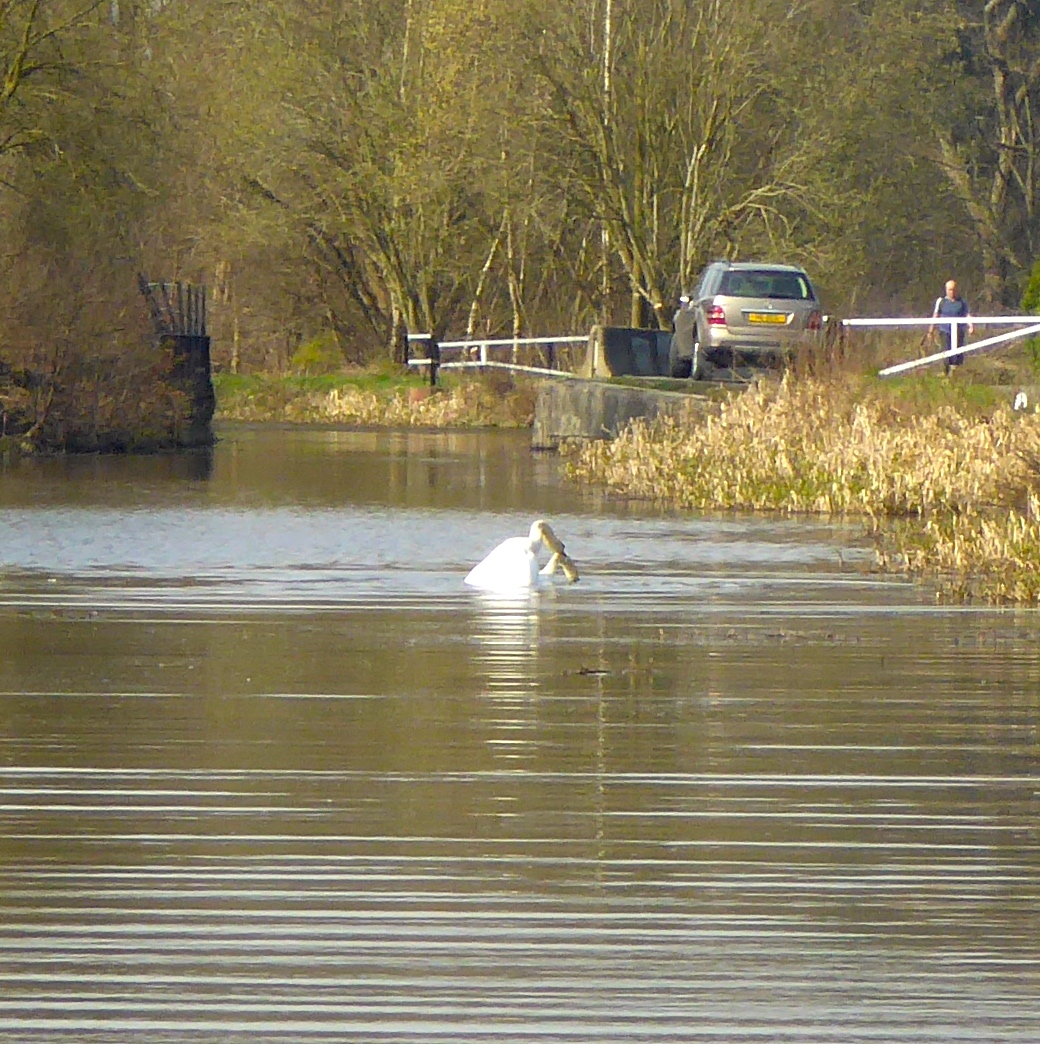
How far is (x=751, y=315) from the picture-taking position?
102 feet

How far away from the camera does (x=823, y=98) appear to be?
45.5 metres

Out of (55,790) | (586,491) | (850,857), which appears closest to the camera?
(850,857)

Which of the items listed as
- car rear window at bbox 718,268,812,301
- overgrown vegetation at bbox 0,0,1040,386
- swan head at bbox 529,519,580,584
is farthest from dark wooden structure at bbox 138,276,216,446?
swan head at bbox 529,519,580,584

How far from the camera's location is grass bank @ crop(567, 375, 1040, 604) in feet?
52.0

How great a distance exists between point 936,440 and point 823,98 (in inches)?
1026

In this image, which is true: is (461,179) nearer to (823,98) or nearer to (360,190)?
(360,190)

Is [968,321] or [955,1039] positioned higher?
[968,321]

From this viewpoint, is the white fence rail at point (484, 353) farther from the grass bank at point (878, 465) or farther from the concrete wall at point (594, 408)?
the grass bank at point (878, 465)

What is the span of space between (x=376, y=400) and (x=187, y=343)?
11208mm

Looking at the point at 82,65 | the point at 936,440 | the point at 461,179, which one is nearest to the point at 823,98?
the point at 461,179

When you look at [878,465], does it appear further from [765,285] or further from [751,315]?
[765,285]

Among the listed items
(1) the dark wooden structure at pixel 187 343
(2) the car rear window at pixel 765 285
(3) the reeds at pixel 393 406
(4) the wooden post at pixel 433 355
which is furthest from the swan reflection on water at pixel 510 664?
(4) the wooden post at pixel 433 355

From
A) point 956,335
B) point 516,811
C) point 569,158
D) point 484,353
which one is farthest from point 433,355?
point 516,811

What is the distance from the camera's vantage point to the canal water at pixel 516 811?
5598 millimetres
